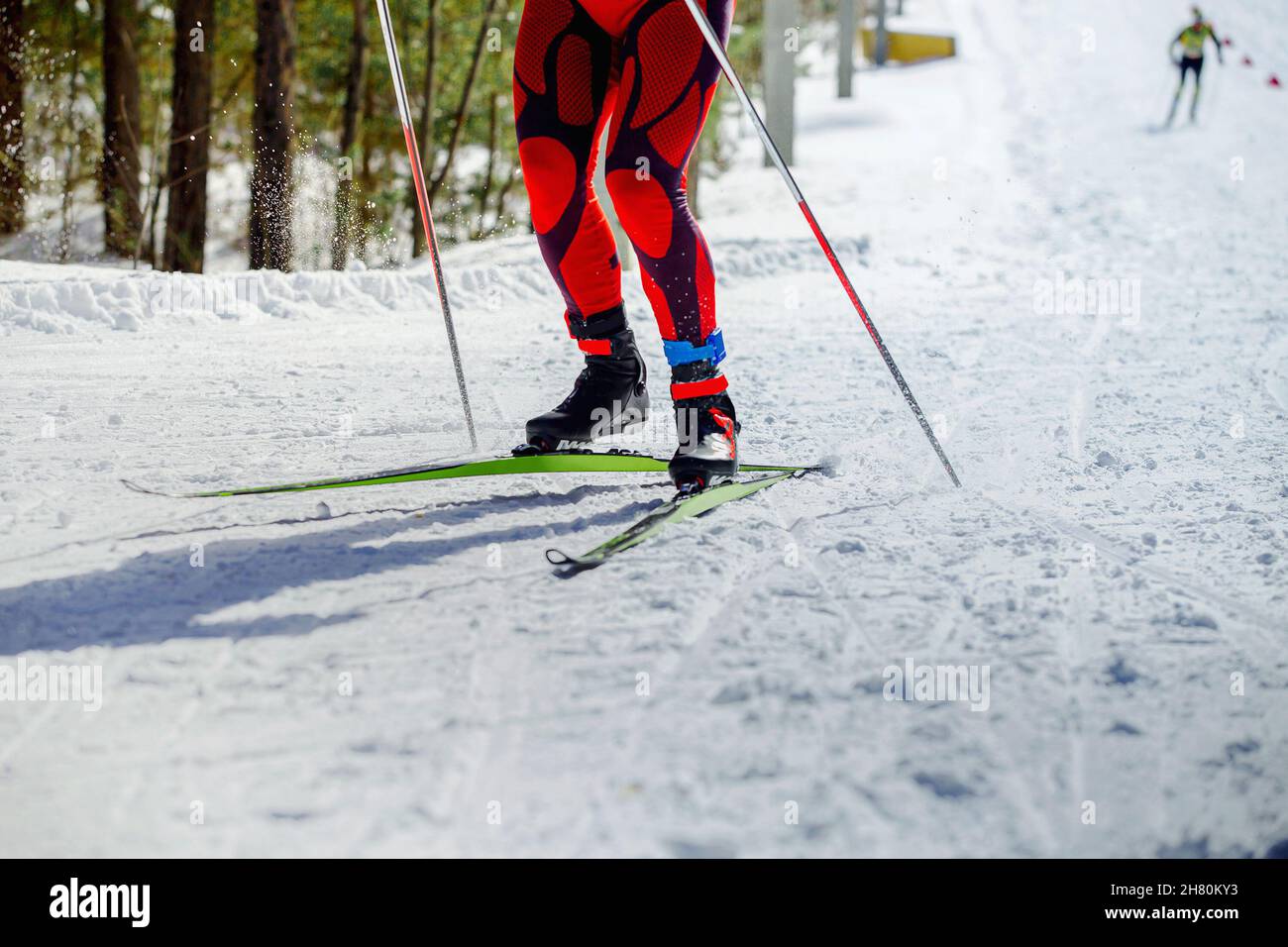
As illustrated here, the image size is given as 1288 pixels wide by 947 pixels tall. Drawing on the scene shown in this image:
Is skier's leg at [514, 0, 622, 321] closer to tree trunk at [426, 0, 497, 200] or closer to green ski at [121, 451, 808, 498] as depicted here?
green ski at [121, 451, 808, 498]

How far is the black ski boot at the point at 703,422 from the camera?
2.76 m

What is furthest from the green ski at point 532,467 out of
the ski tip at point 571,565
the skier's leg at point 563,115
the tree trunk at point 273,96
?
the tree trunk at point 273,96

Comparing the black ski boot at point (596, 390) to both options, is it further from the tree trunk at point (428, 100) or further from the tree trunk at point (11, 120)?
the tree trunk at point (428, 100)

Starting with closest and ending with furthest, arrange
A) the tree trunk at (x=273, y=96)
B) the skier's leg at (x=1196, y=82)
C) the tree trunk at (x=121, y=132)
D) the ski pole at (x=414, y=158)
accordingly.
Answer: the ski pole at (x=414, y=158)
the tree trunk at (x=273, y=96)
the tree trunk at (x=121, y=132)
the skier's leg at (x=1196, y=82)

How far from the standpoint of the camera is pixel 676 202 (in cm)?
272

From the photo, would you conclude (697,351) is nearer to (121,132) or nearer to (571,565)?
(571,565)

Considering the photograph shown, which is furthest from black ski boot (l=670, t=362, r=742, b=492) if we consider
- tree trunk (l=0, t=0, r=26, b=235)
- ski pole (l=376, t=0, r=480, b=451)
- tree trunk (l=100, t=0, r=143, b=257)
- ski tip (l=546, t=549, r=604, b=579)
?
tree trunk (l=100, t=0, r=143, b=257)

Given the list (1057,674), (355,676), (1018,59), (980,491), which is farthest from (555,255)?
(1018,59)

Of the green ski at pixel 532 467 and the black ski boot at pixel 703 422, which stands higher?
the black ski boot at pixel 703 422

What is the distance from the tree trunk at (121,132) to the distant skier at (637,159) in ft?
28.3

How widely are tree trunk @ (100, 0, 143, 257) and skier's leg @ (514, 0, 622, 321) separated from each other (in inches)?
338

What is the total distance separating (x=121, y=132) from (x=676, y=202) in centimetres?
1057
